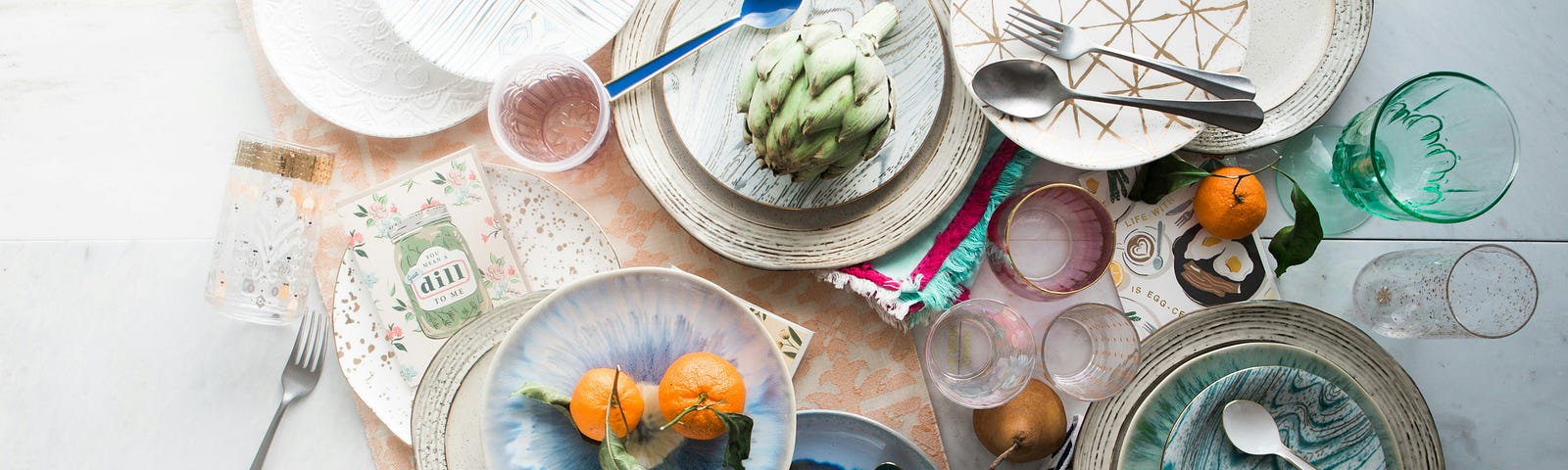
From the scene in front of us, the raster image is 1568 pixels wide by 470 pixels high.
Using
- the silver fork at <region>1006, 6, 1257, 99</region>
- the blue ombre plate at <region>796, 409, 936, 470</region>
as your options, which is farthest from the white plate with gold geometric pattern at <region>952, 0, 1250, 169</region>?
the blue ombre plate at <region>796, 409, 936, 470</region>

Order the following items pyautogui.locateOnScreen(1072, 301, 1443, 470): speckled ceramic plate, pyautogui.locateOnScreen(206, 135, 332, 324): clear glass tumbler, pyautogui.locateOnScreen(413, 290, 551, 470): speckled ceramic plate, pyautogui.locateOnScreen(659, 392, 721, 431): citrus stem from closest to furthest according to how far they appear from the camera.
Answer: pyautogui.locateOnScreen(659, 392, 721, 431): citrus stem, pyautogui.locateOnScreen(413, 290, 551, 470): speckled ceramic plate, pyautogui.locateOnScreen(1072, 301, 1443, 470): speckled ceramic plate, pyautogui.locateOnScreen(206, 135, 332, 324): clear glass tumbler

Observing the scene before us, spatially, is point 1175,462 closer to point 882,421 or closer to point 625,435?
point 882,421

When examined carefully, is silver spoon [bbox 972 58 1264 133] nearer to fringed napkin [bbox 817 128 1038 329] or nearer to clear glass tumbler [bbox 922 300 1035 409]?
fringed napkin [bbox 817 128 1038 329]

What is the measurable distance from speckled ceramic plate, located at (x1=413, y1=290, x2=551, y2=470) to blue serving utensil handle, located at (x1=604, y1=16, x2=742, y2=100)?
0.30 metres

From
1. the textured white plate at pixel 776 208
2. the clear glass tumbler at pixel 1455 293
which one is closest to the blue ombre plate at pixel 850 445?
the textured white plate at pixel 776 208

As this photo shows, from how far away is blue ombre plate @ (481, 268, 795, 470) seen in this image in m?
0.73

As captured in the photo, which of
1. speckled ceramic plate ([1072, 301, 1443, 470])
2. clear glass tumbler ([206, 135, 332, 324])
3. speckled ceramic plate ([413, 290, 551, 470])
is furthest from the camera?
clear glass tumbler ([206, 135, 332, 324])

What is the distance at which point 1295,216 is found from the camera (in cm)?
98

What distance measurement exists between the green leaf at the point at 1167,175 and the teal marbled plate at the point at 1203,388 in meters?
0.21

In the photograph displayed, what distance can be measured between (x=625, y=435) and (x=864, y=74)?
44 cm

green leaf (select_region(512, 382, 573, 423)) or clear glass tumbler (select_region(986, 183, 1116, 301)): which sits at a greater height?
clear glass tumbler (select_region(986, 183, 1116, 301))

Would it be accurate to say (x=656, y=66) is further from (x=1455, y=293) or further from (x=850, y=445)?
(x=1455, y=293)

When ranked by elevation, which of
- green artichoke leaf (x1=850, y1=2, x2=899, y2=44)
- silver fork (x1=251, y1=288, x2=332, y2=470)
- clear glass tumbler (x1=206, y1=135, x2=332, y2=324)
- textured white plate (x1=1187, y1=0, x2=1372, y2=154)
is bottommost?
silver fork (x1=251, y1=288, x2=332, y2=470)

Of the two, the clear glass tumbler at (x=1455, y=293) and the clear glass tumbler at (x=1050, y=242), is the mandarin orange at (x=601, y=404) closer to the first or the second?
the clear glass tumbler at (x=1050, y=242)
